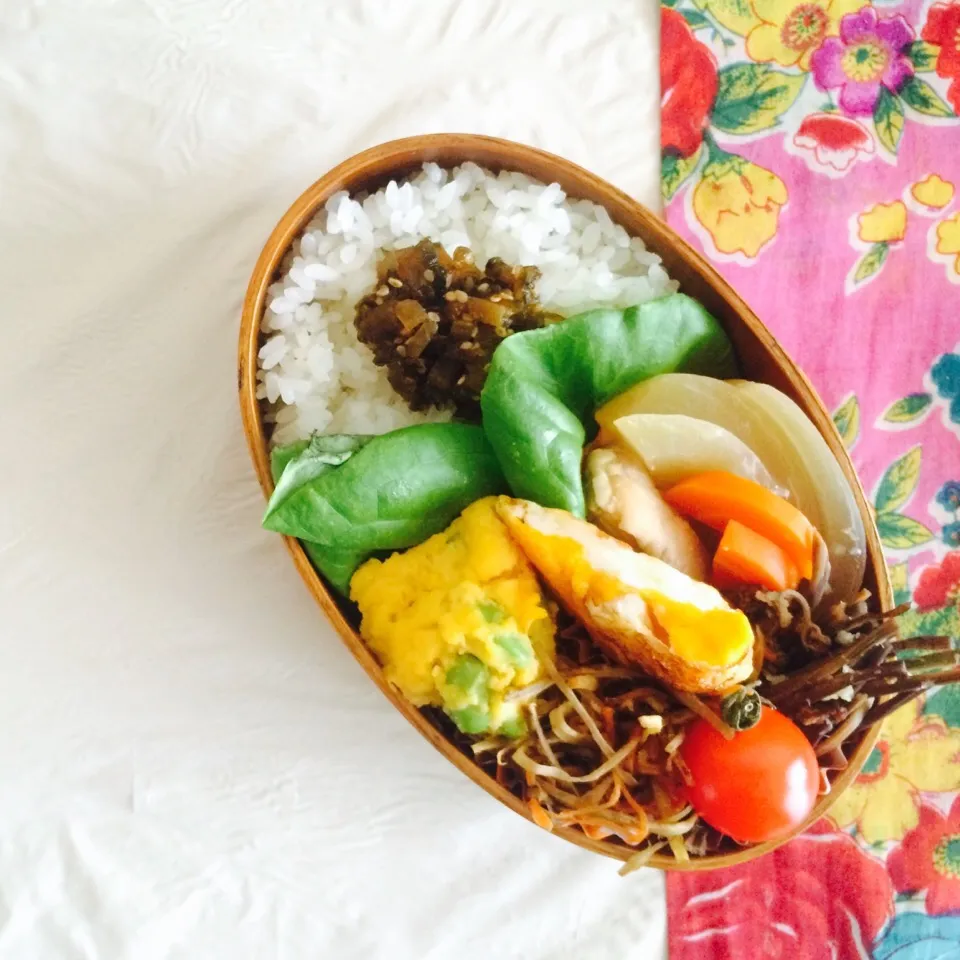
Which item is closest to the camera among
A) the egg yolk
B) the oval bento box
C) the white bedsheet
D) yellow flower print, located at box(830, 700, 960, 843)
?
the egg yolk

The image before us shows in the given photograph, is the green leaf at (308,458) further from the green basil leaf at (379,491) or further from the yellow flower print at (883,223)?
the yellow flower print at (883,223)

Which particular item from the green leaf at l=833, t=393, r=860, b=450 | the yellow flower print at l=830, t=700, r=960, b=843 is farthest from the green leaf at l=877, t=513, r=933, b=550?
the yellow flower print at l=830, t=700, r=960, b=843

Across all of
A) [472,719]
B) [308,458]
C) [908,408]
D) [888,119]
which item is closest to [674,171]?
[888,119]

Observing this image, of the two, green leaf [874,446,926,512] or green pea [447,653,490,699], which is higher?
green pea [447,653,490,699]

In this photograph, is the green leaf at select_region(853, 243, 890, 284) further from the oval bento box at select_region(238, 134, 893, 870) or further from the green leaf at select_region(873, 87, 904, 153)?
the oval bento box at select_region(238, 134, 893, 870)

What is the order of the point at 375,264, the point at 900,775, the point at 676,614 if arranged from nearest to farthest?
the point at 676,614 < the point at 375,264 < the point at 900,775

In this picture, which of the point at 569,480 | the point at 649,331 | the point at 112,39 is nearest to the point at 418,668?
the point at 569,480

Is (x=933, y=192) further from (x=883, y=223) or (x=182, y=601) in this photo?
(x=182, y=601)
